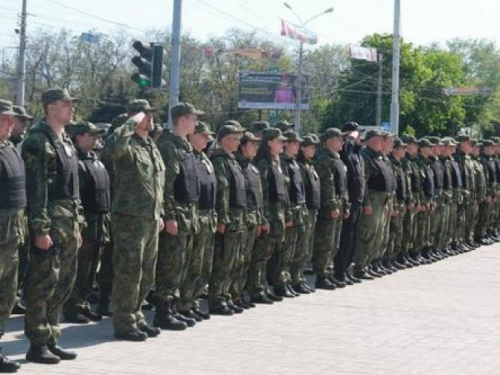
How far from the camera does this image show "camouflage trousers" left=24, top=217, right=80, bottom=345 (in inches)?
320

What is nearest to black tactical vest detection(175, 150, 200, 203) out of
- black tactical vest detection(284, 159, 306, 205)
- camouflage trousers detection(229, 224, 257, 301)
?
camouflage trousers detection(229, 224, 257, 301)

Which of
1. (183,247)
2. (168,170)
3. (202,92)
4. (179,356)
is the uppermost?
(202,92)

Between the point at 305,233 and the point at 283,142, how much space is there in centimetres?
118

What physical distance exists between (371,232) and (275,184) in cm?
308

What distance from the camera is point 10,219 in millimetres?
7707

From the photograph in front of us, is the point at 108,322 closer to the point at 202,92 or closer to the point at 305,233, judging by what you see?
the point at 305,233

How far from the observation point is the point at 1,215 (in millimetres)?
7668

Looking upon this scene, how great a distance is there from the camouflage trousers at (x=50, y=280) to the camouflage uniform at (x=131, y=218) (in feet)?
2.77

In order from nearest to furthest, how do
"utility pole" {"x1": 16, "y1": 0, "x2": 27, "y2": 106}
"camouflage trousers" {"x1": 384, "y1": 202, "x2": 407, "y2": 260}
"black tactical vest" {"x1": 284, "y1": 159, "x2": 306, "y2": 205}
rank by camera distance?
"black tactical vest" {"x1": 284, "y1": 159, "x2": 306, "y2": 205} → "camouflage trousers" {"x1": 384, "y1": 202, "x2": 407, "y2": 260} → "utility pole" {"x1": 16, "y1": 0, "x2": 27, "y2": 106}

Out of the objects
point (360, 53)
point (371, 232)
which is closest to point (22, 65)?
point (360, 53)

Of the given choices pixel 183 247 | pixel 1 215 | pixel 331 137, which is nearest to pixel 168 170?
pixel 183 247

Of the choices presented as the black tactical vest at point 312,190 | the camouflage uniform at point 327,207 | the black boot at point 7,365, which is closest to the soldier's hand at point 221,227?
the black tactical vest at point 312,190

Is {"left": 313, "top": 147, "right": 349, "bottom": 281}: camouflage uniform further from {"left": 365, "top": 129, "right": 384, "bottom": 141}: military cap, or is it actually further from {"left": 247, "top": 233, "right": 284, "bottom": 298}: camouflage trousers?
{"left": 365, "top": 129, "right": 384, "bottom": 141}: military cap

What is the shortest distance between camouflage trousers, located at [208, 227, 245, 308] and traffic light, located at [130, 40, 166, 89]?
6.38 meters
